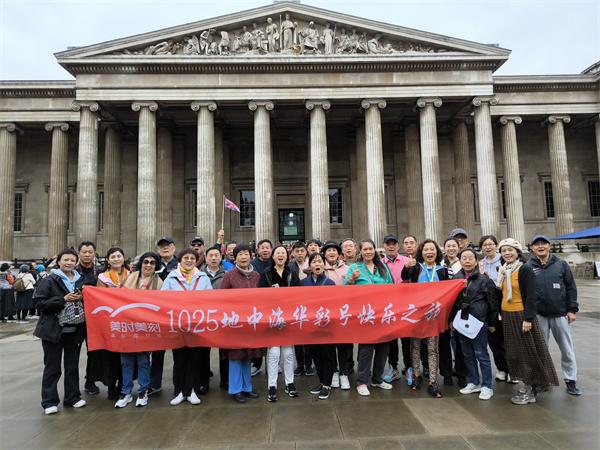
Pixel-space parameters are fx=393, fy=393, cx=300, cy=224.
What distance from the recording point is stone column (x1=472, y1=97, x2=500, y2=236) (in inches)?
914

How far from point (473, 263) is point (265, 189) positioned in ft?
58.2

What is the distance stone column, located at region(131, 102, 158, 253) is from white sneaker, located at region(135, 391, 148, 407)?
17801 millimetres

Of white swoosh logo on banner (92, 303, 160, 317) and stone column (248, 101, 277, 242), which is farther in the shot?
stone column (248, 101, 277, 242)

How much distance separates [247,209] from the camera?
29.9 m

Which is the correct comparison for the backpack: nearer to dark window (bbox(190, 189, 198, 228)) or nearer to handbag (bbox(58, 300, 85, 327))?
handbag (bbox(58, 300, 85, 327))

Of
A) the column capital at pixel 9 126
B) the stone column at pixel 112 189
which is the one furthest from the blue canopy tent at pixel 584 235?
the column capital at pixel 9 126

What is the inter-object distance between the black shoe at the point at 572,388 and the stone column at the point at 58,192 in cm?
2657

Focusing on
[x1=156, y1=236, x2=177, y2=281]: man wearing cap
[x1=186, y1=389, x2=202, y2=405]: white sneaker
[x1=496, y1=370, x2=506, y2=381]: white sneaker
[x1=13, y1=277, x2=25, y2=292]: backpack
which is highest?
[x1=156, y1=236, x2=177, y2=281]: man wearing cap

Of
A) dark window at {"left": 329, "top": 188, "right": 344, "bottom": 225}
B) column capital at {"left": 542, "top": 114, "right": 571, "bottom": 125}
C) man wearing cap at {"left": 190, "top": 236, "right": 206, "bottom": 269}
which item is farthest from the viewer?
dark window at {"left": 329, "top": 188, "right": 344, "bottom": 225}

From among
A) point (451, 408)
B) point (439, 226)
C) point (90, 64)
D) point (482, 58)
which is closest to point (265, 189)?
point (439, 226)

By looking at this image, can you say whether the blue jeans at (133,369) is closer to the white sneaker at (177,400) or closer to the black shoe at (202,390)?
the white sneaker at (177,400)

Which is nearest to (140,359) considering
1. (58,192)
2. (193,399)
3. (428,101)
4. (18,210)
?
(193,399)

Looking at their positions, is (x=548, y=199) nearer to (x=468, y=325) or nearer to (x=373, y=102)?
(x=373, y=102)

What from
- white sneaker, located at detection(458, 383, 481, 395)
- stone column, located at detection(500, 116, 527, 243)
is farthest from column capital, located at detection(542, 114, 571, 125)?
white sneaker, located at detection(458, 383, 481, 395)
